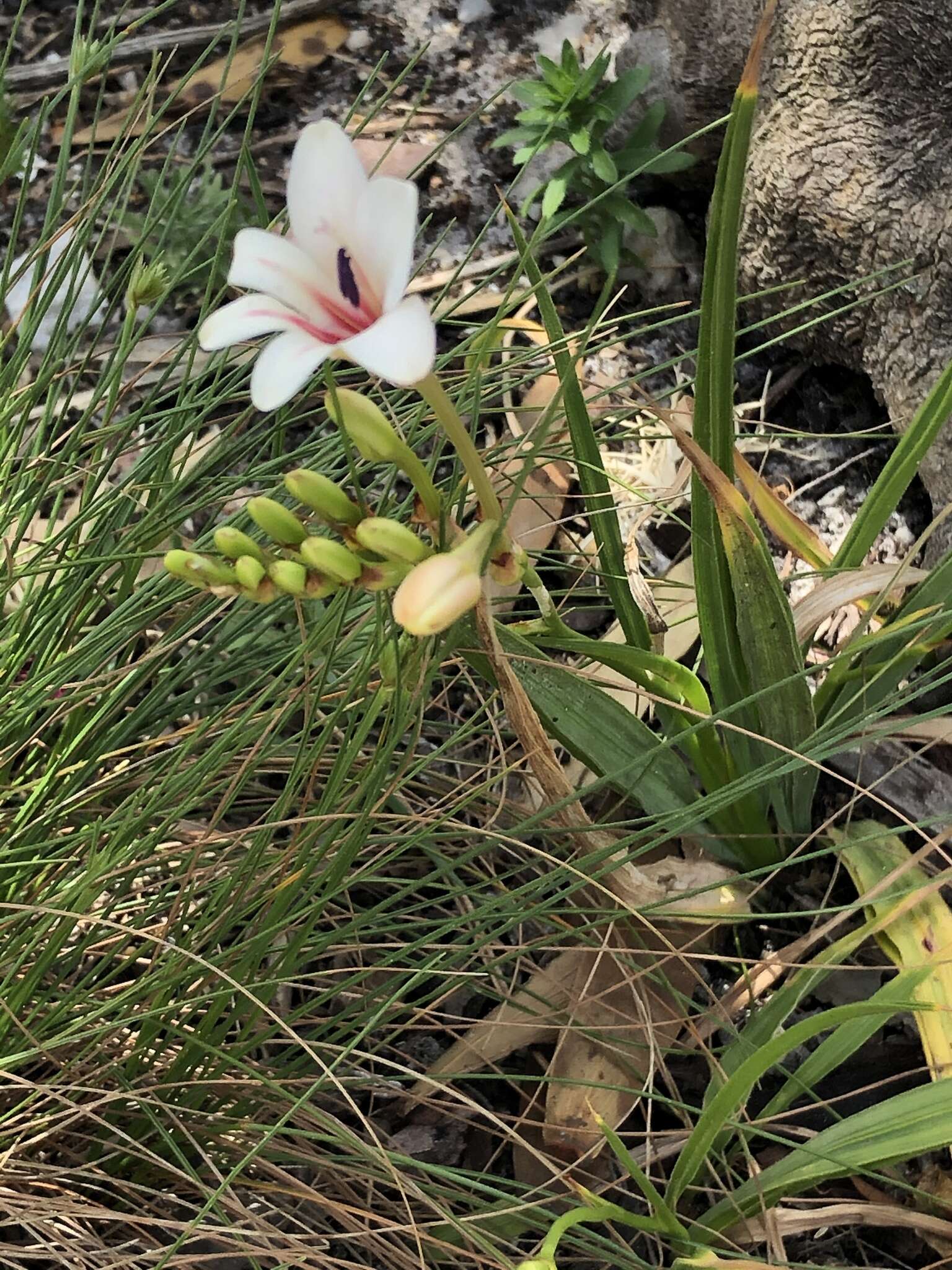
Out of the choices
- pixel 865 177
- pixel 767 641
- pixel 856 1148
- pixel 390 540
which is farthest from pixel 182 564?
pixel 865 177

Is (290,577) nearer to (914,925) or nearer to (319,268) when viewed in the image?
(319,268)

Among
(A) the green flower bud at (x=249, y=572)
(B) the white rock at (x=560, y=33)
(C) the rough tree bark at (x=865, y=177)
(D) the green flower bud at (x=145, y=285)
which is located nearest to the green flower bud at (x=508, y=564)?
(A) the green flower bud at (x=249, y=572)

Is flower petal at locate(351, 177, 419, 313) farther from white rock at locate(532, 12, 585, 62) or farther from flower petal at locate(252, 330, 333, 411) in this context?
white rock at locate(532, 12, 585, 62)

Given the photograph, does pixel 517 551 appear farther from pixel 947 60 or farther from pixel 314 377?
pixel 947 60

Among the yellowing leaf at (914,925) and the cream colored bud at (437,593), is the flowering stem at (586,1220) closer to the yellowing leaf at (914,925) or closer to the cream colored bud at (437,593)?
the yellowing leaf at (914,925)

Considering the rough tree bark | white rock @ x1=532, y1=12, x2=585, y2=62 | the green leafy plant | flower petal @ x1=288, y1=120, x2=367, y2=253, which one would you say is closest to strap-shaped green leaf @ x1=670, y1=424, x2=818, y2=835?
flower petal @ x1=288, y1=120, x2=367, y2=253

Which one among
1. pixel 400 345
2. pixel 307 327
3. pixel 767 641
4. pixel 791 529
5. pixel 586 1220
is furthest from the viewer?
pixel 791 529
